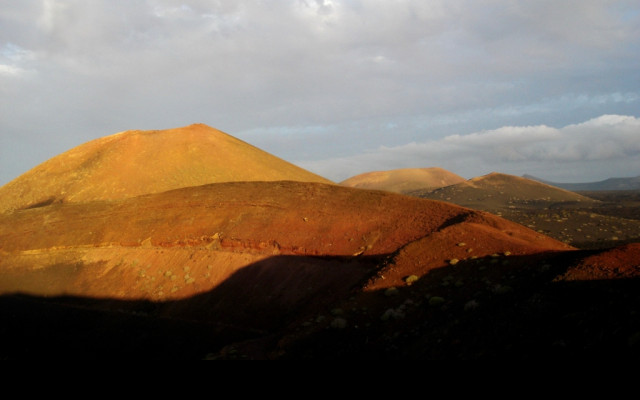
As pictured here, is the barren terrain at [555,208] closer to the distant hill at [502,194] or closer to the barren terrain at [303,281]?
the distant hill at [502,194]

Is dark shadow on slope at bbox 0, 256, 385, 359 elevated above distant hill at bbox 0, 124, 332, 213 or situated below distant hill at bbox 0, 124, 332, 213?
below

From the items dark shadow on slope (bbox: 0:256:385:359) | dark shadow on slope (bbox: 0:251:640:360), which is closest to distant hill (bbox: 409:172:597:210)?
dark shadow on slope (bbox: 0:256:385:359)

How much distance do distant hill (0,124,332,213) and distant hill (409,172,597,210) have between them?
171 ft

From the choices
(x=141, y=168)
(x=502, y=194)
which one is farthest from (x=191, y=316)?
(x=502, y=194)

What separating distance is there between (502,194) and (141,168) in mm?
100821

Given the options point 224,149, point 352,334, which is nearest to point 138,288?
point 352,334

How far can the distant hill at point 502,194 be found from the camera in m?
108

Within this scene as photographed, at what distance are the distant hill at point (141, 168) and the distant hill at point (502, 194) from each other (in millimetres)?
51983

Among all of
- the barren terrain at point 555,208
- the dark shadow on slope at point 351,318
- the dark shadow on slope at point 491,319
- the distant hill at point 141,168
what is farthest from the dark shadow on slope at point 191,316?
the distant hill at point 141,168

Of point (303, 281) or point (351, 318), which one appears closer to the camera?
point (351, 318)

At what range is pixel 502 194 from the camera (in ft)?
390

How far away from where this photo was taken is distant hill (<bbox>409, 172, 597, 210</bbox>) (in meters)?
108

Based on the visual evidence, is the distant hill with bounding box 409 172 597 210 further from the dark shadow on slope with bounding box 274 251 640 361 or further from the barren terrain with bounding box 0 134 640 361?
the dark shadow on slope with bounding box 274 251 640 361

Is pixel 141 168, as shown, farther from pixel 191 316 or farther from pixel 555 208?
pixel 555 208
